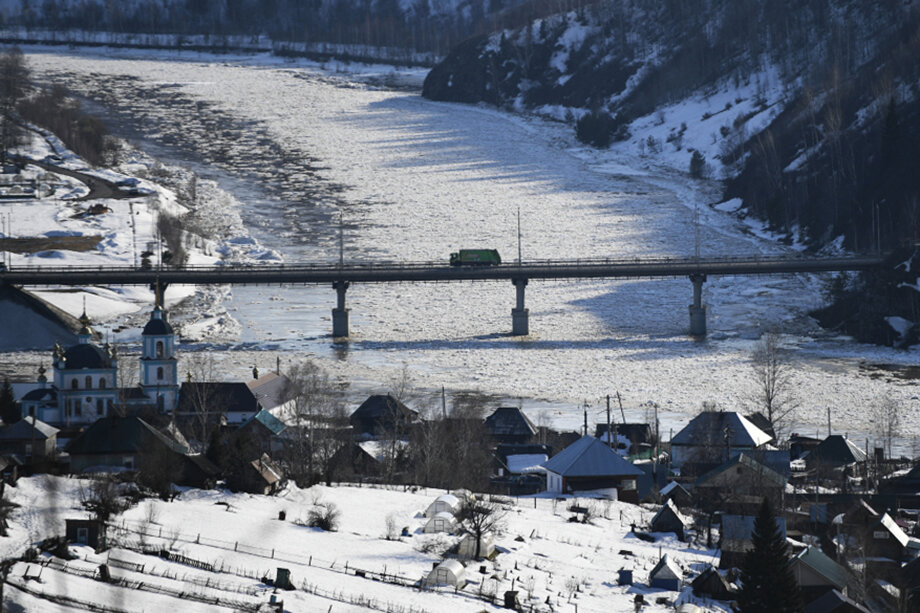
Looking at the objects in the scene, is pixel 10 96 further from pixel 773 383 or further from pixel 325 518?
pixel 325 518

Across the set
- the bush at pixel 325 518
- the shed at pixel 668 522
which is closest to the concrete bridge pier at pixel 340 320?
the shed at pixel 668 522

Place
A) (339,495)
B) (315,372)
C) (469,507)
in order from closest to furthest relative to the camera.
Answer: (469,507) → (339,495) → (315,372)

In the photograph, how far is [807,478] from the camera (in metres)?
58.8

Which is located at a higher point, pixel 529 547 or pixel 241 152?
pixel 241 152

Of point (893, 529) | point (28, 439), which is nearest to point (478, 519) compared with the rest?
point (893, 529)

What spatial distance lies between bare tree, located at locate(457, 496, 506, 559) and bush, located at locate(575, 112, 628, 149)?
12850 centimetres

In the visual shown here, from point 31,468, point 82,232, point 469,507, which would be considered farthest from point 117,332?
point 469,507

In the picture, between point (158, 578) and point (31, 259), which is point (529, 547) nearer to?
point (158, 578)

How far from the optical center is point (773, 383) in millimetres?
71875

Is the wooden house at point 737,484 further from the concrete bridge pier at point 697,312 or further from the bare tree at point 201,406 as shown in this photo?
the concrete bridge pier at point 697,312

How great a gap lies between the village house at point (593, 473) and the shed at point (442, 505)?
29.5 ft

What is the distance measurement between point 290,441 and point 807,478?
17661mm

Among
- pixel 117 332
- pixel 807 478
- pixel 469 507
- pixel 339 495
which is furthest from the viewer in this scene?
pixel 117 332

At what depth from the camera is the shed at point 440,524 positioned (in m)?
46.2
